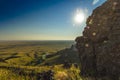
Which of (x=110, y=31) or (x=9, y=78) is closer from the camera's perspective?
(x=110, y=31)

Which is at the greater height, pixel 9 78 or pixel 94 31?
pixel 94 31

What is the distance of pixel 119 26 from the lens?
149250mm

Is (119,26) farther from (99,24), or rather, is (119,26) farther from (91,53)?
(91,53)

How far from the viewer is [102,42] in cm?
15800

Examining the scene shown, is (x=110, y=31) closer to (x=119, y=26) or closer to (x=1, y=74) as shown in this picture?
(x=119, y=26)

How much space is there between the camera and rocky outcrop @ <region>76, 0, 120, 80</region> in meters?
146

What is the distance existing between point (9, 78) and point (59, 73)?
43.2m

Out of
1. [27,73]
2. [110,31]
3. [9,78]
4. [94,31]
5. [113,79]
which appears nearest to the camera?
[113,79]

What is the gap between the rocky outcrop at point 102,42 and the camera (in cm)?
14625

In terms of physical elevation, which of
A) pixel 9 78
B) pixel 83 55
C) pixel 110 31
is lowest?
pixel 9 78

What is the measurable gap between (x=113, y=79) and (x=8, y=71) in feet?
327

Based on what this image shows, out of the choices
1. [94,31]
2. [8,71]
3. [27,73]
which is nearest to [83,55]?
[94,31]

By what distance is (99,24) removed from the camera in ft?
535

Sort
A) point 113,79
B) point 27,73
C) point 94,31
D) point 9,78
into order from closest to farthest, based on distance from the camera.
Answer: point 113,79 → point 94,31 → point 9,78 → point 27,73
